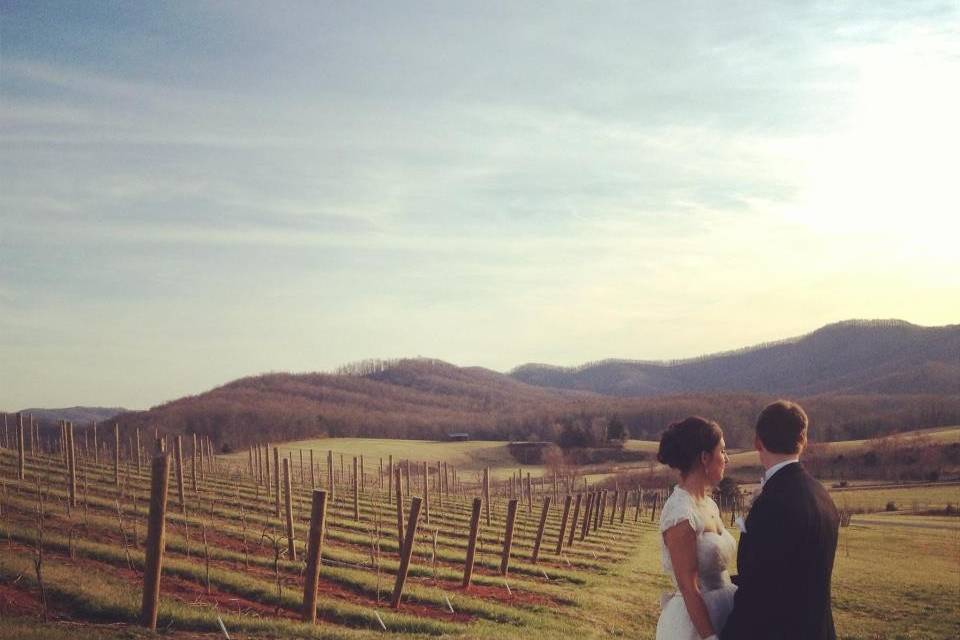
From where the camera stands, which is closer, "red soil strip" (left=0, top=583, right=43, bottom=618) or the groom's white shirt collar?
the groom's white shirt collar

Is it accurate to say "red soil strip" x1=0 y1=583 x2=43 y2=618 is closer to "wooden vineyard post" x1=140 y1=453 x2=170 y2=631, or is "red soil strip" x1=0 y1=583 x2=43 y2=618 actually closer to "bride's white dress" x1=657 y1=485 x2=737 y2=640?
"wooden vineyard post" x1=140 y1=453 x2=170 y2=631

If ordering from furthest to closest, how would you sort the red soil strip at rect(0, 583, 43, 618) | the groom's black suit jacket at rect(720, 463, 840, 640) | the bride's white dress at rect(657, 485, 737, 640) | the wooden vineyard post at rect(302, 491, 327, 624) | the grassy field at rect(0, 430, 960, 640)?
the wooden vineyard post at rect(302, 491, 327, 624) < the grassy field at rect(0, 430, 960, 640) < the red soil strip at rect(0, 583, 43, 618) < the bride's white dress at rect(657, 485, 737, 640) < the groom's black suit jacket at rect(720, 463, 840, 640)

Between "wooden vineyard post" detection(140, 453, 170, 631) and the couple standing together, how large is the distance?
6536 millimetres

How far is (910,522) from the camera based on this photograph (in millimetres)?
51844

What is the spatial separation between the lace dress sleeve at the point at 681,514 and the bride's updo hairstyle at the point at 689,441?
19cm

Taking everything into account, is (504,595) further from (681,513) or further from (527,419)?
(527,419)

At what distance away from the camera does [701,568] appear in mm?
5188

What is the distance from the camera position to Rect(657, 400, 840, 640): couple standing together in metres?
4.80

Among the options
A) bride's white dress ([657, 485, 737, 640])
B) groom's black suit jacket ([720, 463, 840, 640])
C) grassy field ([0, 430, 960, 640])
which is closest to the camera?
groom's black suit jacket ([720, 463, 840, 640])

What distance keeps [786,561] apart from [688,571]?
1.78 ft

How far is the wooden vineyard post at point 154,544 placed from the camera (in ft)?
32.3

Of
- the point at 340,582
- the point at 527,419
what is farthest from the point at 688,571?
the point at 527,419

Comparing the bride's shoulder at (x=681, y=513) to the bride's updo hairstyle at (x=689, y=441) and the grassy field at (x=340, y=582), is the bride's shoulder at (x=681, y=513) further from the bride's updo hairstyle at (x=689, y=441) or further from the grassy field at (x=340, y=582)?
the grassy field at (x=340, y=582)

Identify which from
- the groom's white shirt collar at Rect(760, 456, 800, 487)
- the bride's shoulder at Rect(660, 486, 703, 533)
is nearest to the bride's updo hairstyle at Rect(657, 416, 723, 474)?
the bride's shoulder at Rect(660, 486, 703, 533)
